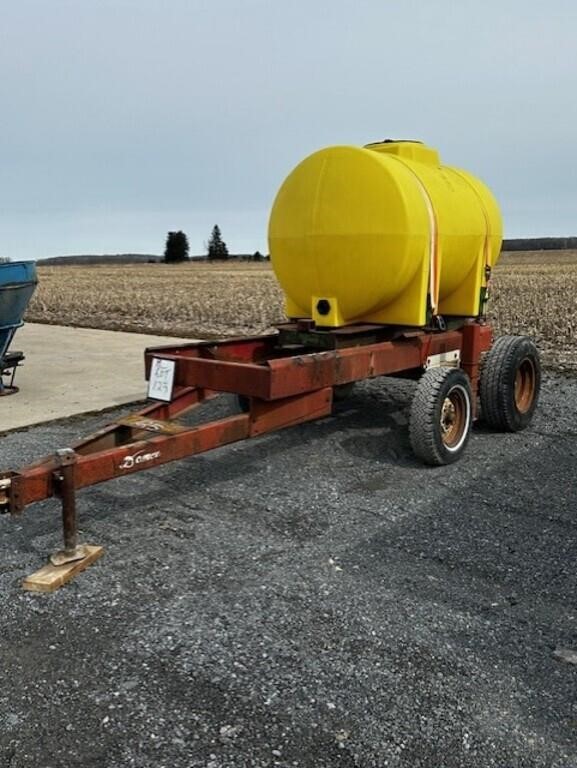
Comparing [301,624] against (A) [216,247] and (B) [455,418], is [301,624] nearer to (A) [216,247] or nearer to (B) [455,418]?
(B) [455,418]

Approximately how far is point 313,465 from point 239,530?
1366 millimetres

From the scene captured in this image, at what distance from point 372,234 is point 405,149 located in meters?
1.08

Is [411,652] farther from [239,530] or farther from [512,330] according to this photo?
[512,330]

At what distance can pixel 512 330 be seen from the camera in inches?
516

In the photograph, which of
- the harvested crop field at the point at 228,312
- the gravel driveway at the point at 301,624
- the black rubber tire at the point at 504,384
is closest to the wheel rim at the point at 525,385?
the black rubber tire at the point at 504,384

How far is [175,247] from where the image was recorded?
91688 mm

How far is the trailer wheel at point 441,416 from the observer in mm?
5199

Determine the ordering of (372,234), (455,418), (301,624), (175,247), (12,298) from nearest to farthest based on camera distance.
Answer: (301,624)
(372,234)
(455,418)
(12,298)
(175,247)

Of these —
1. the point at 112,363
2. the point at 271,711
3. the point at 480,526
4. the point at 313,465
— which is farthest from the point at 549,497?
the point at 112,363

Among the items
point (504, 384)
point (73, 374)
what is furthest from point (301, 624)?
point (73, 374)

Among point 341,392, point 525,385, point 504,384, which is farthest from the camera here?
point 341,392

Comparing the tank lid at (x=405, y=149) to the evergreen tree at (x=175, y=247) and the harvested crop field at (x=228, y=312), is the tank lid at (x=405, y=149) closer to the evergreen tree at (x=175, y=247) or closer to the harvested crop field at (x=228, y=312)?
the harvested crop field at (x=228, y=312)

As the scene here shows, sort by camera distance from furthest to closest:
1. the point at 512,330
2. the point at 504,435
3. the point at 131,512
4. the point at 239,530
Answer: the point at 512,330, the point at 504,435, the point at 131,512, the point at 239,530

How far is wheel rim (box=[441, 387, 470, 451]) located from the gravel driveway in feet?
0.99
